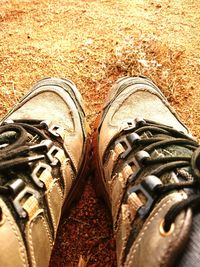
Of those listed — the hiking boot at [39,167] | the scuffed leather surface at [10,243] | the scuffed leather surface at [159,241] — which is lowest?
the scuffed leather surface at [159,241]

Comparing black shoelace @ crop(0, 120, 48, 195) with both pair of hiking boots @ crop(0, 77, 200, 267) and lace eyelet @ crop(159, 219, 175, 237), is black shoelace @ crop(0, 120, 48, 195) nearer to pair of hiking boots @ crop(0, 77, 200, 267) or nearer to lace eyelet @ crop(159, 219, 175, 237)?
pair of hiking boots @ crop(0, 77, 200, 267)

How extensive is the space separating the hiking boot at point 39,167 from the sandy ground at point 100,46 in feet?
0.94

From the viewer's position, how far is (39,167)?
1234 millimetres

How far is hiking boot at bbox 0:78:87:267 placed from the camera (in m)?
1.01

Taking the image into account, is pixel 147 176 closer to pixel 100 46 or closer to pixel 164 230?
pixel 164 230

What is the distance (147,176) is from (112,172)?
0.30 metres

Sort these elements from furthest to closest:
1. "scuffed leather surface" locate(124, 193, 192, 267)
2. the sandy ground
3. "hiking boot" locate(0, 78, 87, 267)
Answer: the sandy ground → "hiking boot" locate(0, 78, 87, 267) → "scuffed leather surface" locate(124, 193, 192, 267)

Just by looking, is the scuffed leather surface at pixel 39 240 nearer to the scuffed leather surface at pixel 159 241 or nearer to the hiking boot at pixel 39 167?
the hiking boot at pixel 39 167

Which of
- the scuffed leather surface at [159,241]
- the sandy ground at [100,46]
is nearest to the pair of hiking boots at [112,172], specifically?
the scuffed leather surface at [159,241]

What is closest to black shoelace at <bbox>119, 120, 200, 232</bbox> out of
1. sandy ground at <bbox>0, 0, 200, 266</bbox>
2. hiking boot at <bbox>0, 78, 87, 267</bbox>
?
hiking boot at <bbox>0, 78, 87, 267</bbox>

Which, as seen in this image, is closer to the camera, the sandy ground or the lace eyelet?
the lace eyelet

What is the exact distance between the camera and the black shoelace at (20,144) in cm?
114

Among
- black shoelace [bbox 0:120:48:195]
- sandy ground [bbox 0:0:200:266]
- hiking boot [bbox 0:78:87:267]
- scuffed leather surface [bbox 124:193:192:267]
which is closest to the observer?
scuffed leather surface [bbox 124:193:192:267]

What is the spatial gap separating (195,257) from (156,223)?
0.39 ft
